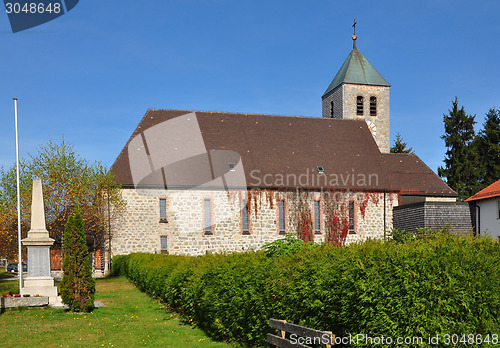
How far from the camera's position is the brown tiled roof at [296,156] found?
2984cm

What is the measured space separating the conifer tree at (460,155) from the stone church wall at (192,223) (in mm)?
23006

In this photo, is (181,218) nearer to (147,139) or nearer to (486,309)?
(147,139)

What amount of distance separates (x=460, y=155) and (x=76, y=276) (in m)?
43.1

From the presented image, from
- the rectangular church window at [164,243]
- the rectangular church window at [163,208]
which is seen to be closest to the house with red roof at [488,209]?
the rectangular church window at [164,243]

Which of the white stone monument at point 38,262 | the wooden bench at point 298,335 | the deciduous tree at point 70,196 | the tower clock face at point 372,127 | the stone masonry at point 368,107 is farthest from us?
the tower clock face at point 372,127

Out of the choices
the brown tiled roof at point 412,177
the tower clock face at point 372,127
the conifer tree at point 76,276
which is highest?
the tower clock face at point 372,127

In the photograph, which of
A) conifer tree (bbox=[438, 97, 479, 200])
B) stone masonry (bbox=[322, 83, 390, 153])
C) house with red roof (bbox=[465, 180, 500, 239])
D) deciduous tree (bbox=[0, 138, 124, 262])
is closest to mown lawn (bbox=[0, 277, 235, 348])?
deciduous tree (bbox=[0, 138, 124, 262])

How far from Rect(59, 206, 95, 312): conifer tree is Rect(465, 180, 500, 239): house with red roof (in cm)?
2441

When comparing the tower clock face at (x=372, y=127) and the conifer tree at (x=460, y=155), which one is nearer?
the tower clock face at (x=372, y=127)

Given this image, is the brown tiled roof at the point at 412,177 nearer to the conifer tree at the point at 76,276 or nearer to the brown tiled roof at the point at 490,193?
the brown tiled roof at the point at 490,193

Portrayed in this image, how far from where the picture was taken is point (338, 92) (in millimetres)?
38688

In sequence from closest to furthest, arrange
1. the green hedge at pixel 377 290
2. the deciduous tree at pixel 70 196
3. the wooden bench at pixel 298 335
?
the green hedge at pixel 377 290 → the wooden bench at pixel 298 335 → the deciduous tree at pixel 70 196

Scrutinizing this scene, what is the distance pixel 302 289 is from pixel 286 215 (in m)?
22.8

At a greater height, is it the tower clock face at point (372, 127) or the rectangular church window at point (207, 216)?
the tower clock face at point (372, 127)
